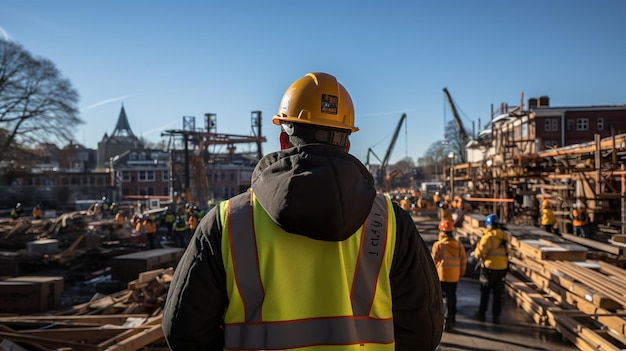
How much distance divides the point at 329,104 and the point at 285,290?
2.71ft

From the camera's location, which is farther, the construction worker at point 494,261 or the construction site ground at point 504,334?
the construction worker at point 494,261

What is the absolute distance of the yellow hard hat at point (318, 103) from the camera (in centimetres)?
183

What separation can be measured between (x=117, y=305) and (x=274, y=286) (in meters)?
6.42

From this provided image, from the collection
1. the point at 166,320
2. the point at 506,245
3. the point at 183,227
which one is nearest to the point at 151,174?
the point at 183,227

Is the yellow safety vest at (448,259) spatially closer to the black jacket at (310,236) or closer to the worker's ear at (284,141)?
the black jacket at (310,236)

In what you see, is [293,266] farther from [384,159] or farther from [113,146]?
[113,146]

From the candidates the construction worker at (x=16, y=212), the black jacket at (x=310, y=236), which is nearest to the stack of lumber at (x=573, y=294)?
the black jacket at (x=310, y=236)

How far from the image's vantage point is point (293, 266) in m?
1.52

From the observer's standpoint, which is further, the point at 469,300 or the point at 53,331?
the point at 469,300

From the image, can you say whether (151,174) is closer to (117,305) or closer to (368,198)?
(117,305)

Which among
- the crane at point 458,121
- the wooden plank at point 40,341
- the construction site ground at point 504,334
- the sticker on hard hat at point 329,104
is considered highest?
the crane at point 458,121

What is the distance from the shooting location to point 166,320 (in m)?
1.58

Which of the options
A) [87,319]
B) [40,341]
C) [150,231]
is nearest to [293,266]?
[40,341]

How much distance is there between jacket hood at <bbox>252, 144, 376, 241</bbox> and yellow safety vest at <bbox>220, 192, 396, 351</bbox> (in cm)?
9
